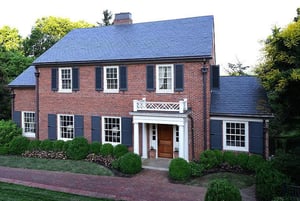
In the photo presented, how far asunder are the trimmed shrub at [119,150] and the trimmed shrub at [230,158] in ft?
19.2

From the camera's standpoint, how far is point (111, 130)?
18.8m

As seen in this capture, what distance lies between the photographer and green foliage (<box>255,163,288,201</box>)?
1084cm

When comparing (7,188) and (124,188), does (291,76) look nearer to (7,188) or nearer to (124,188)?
(124,188)

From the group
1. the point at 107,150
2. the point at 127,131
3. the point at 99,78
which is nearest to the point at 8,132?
the point at 99,78

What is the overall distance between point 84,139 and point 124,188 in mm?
6510

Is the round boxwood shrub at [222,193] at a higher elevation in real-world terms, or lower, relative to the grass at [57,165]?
higher

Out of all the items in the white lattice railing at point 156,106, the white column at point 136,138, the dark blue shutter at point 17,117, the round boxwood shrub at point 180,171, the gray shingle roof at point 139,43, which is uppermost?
the gray shingle roof at point 139,43

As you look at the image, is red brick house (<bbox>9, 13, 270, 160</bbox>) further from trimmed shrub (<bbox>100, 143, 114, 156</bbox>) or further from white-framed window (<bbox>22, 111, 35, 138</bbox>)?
trimmed shrub (<bbox>100, 143, 114, 156</bbox>)

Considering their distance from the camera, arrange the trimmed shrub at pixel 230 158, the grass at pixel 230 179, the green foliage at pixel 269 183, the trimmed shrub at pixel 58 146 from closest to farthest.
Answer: the green foliage at pixel 269 183 → the grass at pixel 230 179 → the trimmed shrub at pixel 230 158 → the trimmed shrub at pixel 58 146

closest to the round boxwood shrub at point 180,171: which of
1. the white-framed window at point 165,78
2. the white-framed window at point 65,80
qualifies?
the white-framed window at point 165,78

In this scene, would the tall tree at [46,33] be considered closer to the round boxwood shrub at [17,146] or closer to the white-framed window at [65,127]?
the round boxwood shrub at [17,146]

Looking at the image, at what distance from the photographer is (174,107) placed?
16.9 meters

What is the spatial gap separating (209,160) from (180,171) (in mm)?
2130

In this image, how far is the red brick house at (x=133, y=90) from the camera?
1662cm
